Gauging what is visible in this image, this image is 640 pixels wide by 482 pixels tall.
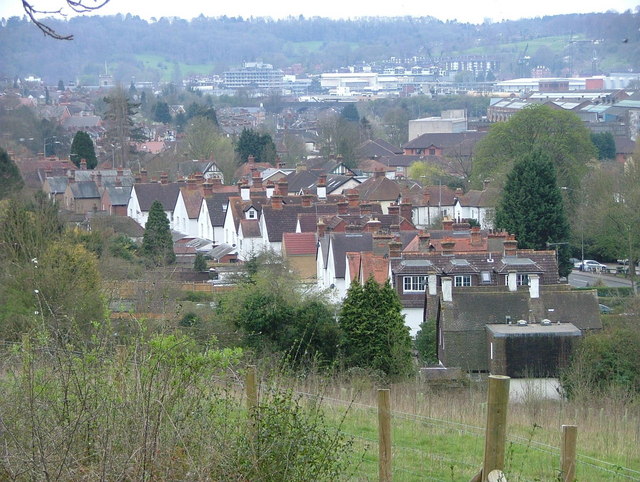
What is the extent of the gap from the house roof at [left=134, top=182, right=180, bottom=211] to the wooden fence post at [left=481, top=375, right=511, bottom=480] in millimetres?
33625

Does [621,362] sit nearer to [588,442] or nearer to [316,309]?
[316,309]

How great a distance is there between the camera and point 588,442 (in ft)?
25.2

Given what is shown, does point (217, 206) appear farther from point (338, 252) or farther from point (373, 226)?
point (338, 252)

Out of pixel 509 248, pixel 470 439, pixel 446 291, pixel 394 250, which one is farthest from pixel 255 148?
pixel 470 439

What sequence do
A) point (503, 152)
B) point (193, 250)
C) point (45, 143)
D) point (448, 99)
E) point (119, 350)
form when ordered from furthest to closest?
point (448, 99) → point (45, 143) → point (503, 152) → point (193, 250) → point (119, 350)

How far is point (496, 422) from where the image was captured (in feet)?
14.1

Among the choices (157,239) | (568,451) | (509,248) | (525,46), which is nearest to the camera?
(568,451)

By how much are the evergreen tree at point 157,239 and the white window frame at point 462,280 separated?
10038 millimetres

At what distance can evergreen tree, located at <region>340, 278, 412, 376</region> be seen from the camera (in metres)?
13.9

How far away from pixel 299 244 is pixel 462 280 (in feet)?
24.3

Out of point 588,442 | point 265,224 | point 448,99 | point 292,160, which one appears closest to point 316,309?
point 588,442

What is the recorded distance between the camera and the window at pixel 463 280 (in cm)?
1897

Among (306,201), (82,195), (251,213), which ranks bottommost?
(82,195)

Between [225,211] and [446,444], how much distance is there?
26.4 m
